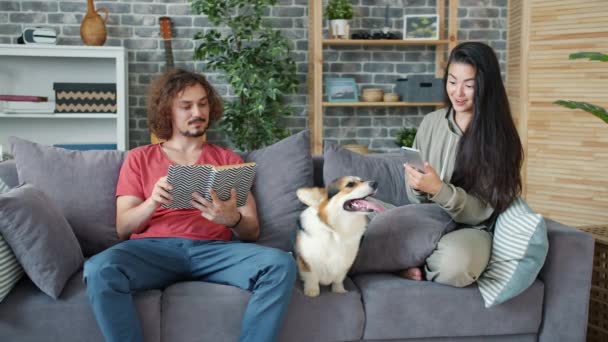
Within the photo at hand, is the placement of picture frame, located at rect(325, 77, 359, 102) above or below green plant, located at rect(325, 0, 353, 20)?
below

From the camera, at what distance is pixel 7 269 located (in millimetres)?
1986

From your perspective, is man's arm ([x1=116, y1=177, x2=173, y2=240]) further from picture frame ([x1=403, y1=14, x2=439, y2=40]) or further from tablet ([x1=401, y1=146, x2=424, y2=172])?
picture frame ([x1=403, y1=14, x2=439, y2=40])

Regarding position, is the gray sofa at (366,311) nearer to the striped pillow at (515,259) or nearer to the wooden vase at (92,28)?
the striped pillow at (515,259)

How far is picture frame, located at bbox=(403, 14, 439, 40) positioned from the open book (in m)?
2.95

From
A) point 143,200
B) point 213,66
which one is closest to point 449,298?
point 143,200

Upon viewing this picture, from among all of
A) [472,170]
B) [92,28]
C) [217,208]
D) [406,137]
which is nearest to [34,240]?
[217,208]

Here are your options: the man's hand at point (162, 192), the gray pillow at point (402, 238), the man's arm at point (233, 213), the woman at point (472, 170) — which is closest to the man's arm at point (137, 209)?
the man's hand at point (162, 192)

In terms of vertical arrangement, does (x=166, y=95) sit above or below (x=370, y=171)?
above

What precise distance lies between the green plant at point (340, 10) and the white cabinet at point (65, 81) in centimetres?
149

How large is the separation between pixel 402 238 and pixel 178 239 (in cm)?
77

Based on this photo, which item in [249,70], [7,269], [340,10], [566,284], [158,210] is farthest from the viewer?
[340,10]

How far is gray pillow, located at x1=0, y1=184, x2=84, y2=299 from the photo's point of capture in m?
2.00

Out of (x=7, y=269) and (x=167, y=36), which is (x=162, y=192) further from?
(x=167, y=36)

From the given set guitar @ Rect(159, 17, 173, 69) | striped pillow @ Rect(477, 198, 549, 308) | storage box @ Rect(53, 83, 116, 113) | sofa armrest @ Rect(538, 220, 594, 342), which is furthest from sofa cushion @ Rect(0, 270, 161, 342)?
guitar @ Rect(159, 17, 173, 69)
